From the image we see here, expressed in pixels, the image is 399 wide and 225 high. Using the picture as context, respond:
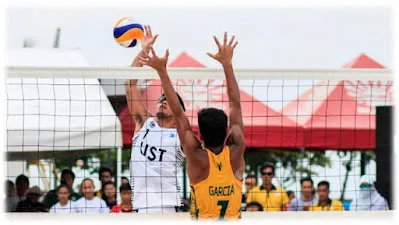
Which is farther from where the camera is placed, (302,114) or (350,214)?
(302,114)

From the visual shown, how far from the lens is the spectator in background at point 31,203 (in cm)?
1043

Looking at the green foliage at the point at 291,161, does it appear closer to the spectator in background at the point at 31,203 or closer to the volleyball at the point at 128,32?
the spectator in background at the point at 31,203

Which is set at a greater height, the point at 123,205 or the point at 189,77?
the point at 189,77

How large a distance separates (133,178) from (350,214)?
210cm

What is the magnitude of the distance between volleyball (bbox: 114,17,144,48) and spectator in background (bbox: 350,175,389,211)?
12.6ft

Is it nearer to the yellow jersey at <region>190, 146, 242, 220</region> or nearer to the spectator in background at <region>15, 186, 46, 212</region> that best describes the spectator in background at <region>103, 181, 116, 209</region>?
the spectator in background at <region>15, 186, 46, 212</region>

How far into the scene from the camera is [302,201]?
13.0 meters

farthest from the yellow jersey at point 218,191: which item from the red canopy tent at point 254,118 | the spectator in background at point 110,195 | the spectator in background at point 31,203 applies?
the red canopy tent at point 254,118

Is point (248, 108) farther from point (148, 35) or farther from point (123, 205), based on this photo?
point (148, 35)

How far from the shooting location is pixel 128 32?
8977mm

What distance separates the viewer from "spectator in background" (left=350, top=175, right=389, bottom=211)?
37.2 feet

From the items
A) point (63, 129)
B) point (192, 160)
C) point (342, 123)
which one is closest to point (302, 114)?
point (342, 123)

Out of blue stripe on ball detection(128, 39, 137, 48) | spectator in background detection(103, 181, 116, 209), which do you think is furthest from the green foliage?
blue stripe on ball detection(128, 39, 137, 48)

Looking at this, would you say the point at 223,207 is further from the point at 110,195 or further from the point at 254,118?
the point at 254,118
